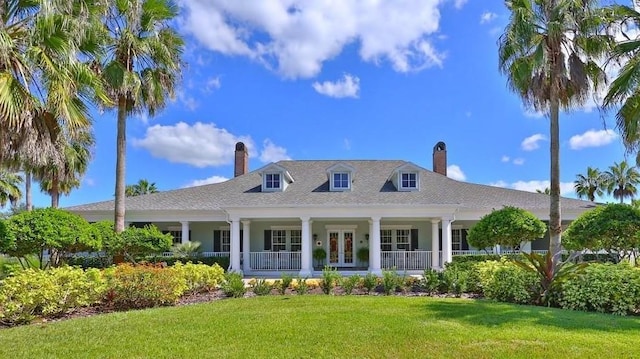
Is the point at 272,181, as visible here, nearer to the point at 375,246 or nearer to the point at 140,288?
the point at 375,246

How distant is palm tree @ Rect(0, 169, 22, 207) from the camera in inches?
1361

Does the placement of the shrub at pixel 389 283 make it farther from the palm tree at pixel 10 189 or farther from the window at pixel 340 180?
the palm tree at pixel 10 189

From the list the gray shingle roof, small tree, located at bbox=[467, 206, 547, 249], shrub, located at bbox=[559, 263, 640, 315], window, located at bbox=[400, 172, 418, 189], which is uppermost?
window, located at bbox=[400, 172, 418, 189]

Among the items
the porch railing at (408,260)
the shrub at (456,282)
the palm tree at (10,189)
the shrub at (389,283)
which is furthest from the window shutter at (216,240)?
the palm tree at (10,189)

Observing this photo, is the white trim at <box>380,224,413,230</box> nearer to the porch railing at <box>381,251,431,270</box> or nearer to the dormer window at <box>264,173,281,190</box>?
the porch railing at <box>381,251,431,270</box>

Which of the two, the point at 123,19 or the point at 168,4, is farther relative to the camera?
the point at 168,4

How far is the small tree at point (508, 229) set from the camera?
14547mm

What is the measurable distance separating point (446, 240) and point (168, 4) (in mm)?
15067

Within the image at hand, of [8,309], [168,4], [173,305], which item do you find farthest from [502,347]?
[168,4]

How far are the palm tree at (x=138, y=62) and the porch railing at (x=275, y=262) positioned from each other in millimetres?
6667

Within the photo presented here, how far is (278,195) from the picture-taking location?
73.1 ft

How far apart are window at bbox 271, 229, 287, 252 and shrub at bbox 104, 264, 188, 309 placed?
43.0 feet

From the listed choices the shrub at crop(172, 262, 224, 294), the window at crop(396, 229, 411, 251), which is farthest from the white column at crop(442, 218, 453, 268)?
the shrub at crop(172, 262, 224, 294)

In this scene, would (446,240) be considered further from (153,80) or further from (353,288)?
(153,80)
